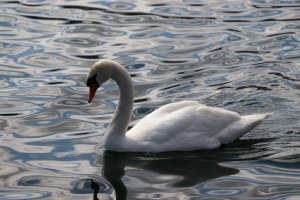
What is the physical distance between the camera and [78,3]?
18.7 meters

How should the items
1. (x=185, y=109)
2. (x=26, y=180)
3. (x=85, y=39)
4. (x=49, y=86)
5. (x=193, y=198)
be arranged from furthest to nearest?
(x=85, y=39), (x=49, y=86), (x=185, y=109), (x=26, y=180), (x=193, y=198)

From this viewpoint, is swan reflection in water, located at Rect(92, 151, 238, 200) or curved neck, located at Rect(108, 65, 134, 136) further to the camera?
curved neck, located at Rect(108, 65, 134, 136)

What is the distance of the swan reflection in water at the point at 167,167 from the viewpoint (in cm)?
1020

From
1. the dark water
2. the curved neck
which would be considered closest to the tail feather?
the dark water

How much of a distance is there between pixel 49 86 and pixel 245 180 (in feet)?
15.5

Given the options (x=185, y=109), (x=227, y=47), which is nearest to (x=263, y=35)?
(x=227, y=47)

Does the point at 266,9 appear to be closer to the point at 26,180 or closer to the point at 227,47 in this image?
the point at 227,47

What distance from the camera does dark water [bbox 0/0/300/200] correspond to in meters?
10.2

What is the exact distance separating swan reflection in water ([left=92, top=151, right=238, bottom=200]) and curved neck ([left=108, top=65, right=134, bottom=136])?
0.29 m

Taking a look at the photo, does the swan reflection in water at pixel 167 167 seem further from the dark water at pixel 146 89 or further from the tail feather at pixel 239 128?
the tail feather at pixel 239 128

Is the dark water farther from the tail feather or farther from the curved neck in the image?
the curved neck

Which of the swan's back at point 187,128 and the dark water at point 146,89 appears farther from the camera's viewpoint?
the swan's back at point 187,128

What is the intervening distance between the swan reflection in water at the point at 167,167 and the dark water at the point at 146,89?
13 mm

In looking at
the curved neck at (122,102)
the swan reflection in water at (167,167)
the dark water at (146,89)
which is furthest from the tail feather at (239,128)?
the curved neck at (122,102)
